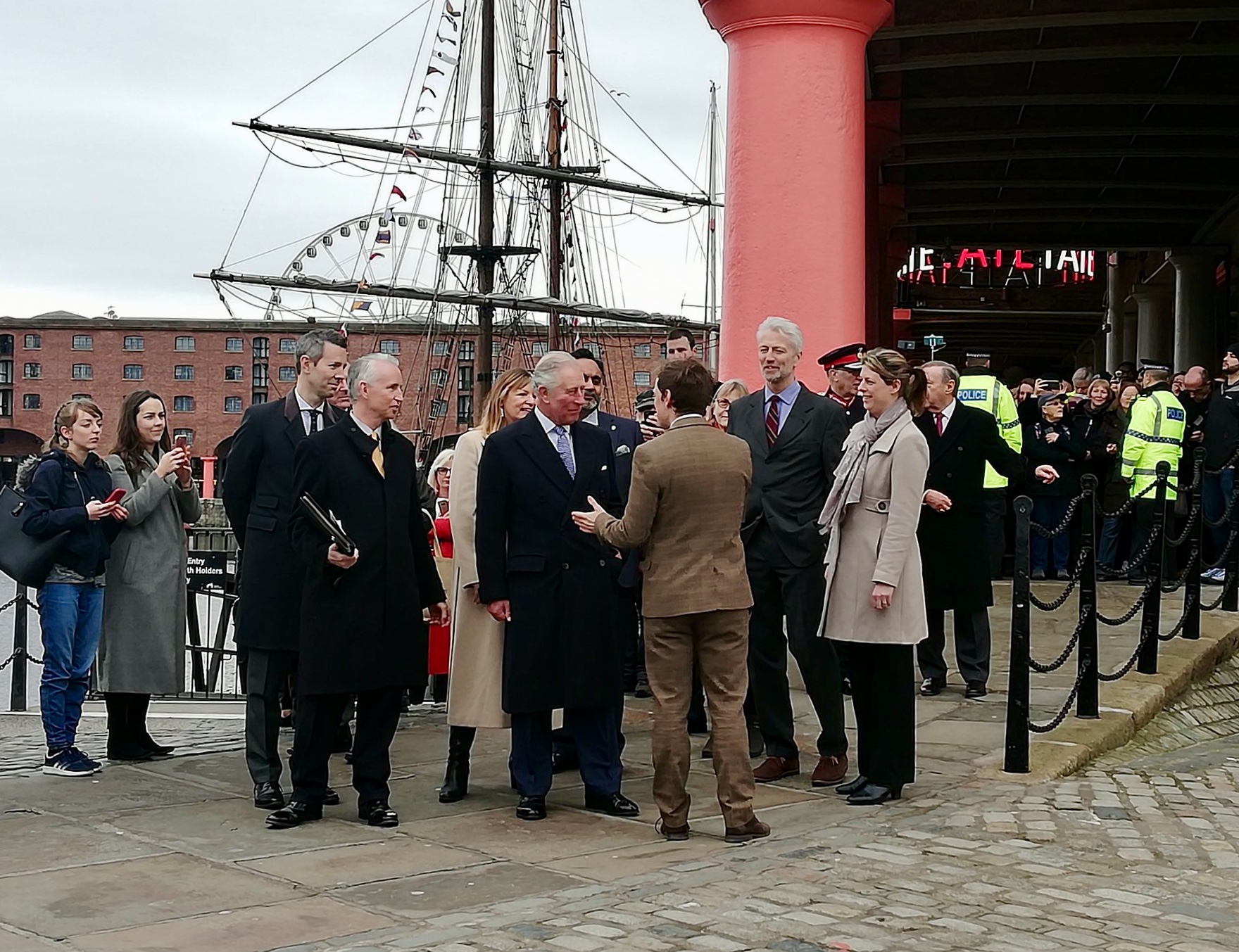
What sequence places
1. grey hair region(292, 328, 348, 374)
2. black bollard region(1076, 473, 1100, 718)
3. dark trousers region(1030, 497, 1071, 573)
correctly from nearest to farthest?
grey hair region(292, 328, 348, 374) → black bollard region(1076, 473, 1100, 718) → dark trousers region(1030, 497, 1071, 573)

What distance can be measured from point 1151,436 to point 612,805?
8560 mm

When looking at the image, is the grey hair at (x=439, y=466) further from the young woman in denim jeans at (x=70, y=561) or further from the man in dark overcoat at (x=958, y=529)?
the man in dark overcoat at (x=958, y=529)

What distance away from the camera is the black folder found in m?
6.26

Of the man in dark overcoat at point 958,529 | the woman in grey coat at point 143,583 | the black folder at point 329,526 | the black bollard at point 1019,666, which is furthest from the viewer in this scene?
the man in dark overcoat at point 958,529

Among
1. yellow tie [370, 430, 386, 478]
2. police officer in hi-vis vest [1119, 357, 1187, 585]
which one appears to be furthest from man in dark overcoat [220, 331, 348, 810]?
police officer in hi-vis vest [1119, 357, 1187, 585]

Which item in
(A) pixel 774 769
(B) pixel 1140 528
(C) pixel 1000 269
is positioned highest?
(C) pixel 1000 269

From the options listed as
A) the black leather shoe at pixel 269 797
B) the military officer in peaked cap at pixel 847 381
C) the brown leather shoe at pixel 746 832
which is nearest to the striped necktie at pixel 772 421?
the military officer in peaked cap at pixel 847 381

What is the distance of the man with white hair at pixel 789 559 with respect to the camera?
285 inches

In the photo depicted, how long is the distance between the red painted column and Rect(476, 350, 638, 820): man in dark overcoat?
3758 mm

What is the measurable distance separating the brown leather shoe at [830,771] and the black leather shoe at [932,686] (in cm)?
222

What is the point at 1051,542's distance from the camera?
14727mm

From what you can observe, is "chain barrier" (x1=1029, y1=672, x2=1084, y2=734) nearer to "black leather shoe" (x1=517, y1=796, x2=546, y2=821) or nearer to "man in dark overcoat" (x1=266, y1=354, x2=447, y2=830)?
"black leather shoe" (x1=517, y1=796, x2=546, y2=821)

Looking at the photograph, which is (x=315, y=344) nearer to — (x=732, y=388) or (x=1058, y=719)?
(x=732, y=388)

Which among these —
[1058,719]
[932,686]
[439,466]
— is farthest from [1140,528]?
[439,466]
